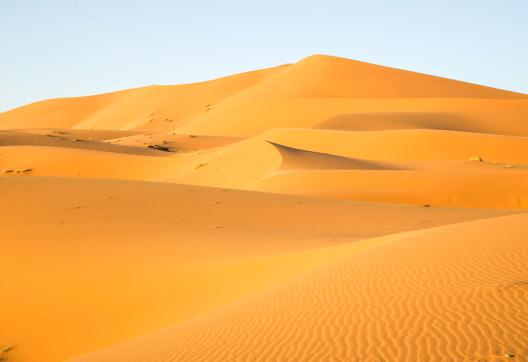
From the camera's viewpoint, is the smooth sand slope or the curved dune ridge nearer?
the curved dune ridge

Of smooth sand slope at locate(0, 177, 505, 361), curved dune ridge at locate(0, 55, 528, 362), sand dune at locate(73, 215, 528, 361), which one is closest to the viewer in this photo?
sand dune at locate(73, 215, 528, 361)

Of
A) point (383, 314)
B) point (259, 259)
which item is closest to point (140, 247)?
point (259, 259)

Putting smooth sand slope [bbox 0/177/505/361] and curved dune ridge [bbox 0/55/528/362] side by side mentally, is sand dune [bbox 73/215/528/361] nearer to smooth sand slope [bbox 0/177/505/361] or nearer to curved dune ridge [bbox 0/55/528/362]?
curved dune ridge [bbox 0/55/528/362]

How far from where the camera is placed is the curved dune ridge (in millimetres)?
5668

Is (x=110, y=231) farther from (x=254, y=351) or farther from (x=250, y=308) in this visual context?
(x=254, y=351)

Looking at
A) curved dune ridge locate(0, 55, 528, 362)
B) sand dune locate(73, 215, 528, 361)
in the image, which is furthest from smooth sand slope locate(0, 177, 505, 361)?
sand dune locate(73, 215, 528, 361)

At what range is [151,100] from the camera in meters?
96.6

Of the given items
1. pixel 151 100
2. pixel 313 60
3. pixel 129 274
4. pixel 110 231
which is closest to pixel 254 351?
pixel 129 274

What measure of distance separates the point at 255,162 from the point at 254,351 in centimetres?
2249

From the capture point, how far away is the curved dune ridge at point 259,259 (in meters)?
5.67

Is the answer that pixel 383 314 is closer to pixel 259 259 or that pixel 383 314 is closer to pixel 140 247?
pixel 259 259

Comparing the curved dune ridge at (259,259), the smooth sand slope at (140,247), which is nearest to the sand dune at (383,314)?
the curved dune ridge at (259,259)

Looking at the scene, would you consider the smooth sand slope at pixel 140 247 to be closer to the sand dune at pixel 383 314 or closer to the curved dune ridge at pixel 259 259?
the curved dune ridge at pixel 259 259

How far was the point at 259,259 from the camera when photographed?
10445 millimetres
